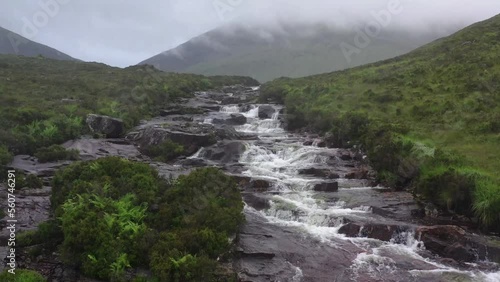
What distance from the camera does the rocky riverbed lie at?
1475cm

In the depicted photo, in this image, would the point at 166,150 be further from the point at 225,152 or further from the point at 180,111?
the point at 180,111

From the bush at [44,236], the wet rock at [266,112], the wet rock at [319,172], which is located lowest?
the bush at [44,236]

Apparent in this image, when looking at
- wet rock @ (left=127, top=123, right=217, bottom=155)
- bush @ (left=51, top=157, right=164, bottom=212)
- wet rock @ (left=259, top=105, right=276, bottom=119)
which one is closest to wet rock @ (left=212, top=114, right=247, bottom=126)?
wet rock @ (left=259, top=105, right=276, bottom=119)

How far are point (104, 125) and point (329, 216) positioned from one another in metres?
23.2

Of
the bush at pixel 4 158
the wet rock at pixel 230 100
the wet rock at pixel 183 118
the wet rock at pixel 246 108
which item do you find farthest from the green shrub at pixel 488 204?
the wet rock at pixel 230 100

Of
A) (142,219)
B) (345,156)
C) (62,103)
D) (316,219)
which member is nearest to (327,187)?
(316,219)

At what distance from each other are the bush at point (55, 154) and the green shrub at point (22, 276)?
15.5m

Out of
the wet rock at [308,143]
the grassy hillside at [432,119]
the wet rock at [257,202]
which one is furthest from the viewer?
the wet rock at [308,143]

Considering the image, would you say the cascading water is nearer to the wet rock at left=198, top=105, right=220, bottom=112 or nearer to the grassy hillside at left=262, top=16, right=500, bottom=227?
the grassy hillside at left=262, top=16, right=500, bottom=227

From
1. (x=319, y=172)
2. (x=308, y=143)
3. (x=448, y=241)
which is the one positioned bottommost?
(x=448, y=241)

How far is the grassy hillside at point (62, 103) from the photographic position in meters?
29.3

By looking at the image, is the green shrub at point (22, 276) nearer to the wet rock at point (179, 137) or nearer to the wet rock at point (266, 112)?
the wet rock at point (179, 137)

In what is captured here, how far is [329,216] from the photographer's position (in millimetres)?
19031

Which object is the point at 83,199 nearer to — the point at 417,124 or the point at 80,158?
the point at 80,158
